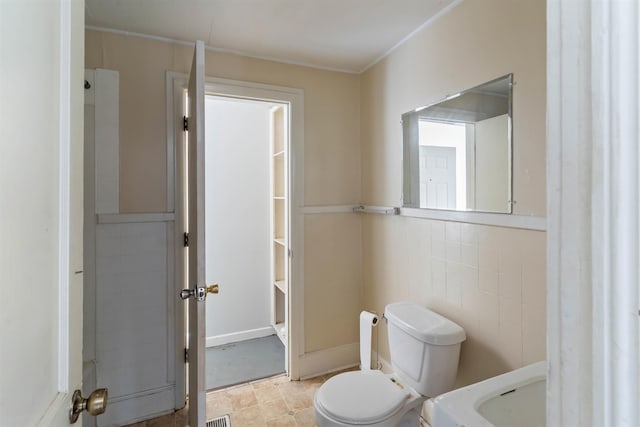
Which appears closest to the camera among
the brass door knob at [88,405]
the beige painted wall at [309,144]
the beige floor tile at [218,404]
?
the brass door knob at [88,405]

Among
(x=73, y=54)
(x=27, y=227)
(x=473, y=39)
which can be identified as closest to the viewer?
(x=27, y=227)

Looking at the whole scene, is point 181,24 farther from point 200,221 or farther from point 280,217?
point 280,217

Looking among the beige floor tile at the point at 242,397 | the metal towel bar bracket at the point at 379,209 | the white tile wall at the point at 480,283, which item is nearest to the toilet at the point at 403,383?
the white tile wall at the point at 480,283

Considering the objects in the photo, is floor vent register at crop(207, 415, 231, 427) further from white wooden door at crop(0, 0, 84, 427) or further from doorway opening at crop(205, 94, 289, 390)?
white wooden door at crop(0, 0, 84, 427)

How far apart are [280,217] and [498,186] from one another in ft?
6.64

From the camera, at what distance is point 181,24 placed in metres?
1.75

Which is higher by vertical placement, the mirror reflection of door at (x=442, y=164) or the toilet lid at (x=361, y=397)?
the mirror reflection of door at (x=442, y=164)

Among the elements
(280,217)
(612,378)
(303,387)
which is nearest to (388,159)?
(280,217)

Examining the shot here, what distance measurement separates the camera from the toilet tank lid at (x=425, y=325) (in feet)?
4.77

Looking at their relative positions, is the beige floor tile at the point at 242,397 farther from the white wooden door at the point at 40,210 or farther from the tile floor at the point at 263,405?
the white wooden door at the point at 40,210

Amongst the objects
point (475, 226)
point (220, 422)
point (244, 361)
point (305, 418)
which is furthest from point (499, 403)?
point (244, 361)

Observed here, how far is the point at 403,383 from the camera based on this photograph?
1.57m

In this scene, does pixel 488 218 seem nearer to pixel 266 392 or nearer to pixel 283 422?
pixel 283 422

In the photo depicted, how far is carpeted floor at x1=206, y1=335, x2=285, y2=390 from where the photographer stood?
2311mm
